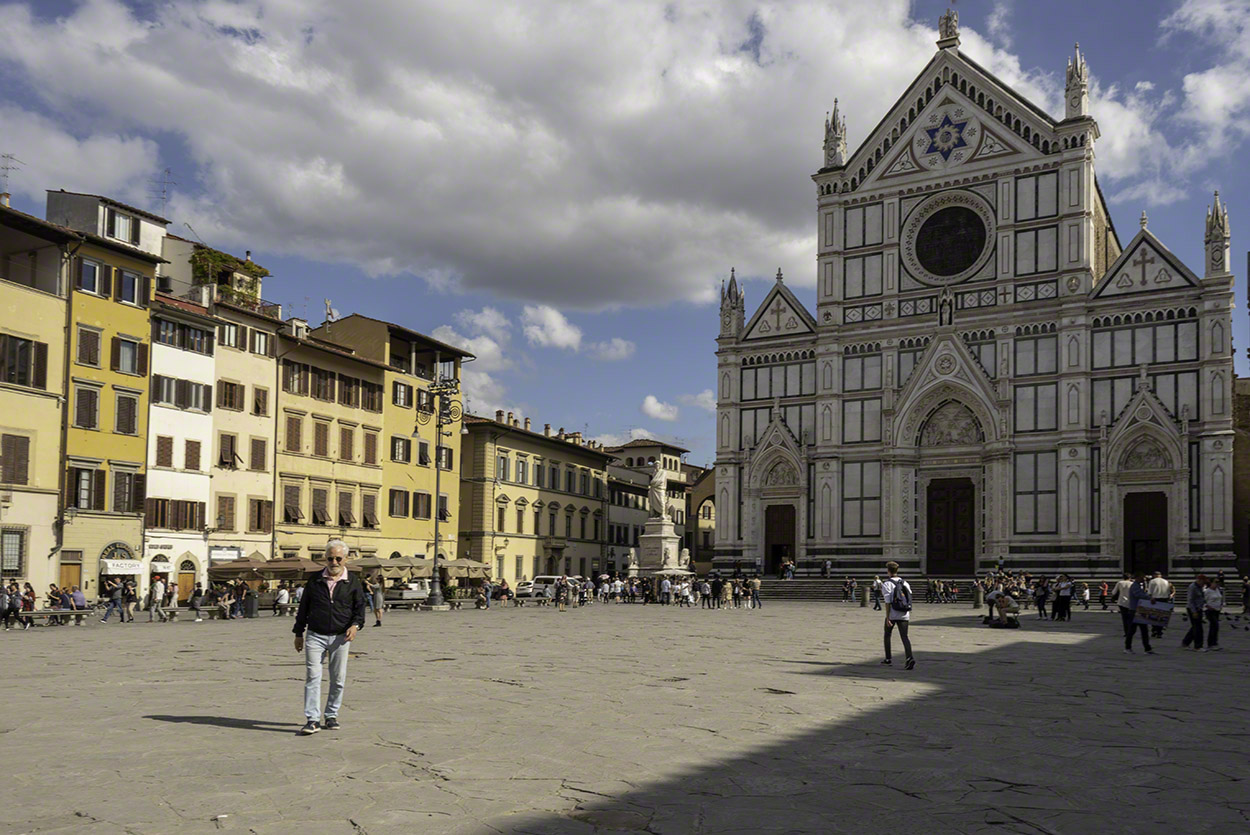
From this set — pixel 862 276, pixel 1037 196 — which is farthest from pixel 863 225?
pixel 1037 196

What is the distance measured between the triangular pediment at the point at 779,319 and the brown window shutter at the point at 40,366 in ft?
110

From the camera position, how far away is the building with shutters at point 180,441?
136 feet

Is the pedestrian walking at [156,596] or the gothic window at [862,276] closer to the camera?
the pedestrian walking at [156,596]

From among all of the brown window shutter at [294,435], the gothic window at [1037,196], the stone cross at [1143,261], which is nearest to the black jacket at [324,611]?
the brown window shutter at [294,435]

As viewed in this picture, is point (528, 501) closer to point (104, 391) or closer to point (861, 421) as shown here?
point (861, 421)

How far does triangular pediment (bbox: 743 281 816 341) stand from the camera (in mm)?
58969

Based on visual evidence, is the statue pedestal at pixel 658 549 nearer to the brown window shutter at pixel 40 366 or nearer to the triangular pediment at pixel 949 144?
the triangular pediment at pixel 949 144

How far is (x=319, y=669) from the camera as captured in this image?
395 inches

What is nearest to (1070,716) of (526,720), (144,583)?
(526,720)

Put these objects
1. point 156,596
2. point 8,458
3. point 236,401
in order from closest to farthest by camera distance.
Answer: point 8,458 → point 156,596 → point 236,401

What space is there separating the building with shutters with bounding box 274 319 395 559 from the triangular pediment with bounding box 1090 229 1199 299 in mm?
32015

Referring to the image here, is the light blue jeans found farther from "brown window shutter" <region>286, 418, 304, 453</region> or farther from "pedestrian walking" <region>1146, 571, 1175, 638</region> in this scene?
"brown window shutter" <region>286, 418, 304, 453</region>

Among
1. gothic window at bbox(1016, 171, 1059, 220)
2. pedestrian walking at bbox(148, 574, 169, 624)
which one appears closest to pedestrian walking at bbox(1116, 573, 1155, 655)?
pedestrian walking at bbox(148, 574, 169, 624)

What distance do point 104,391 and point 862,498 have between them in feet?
108
